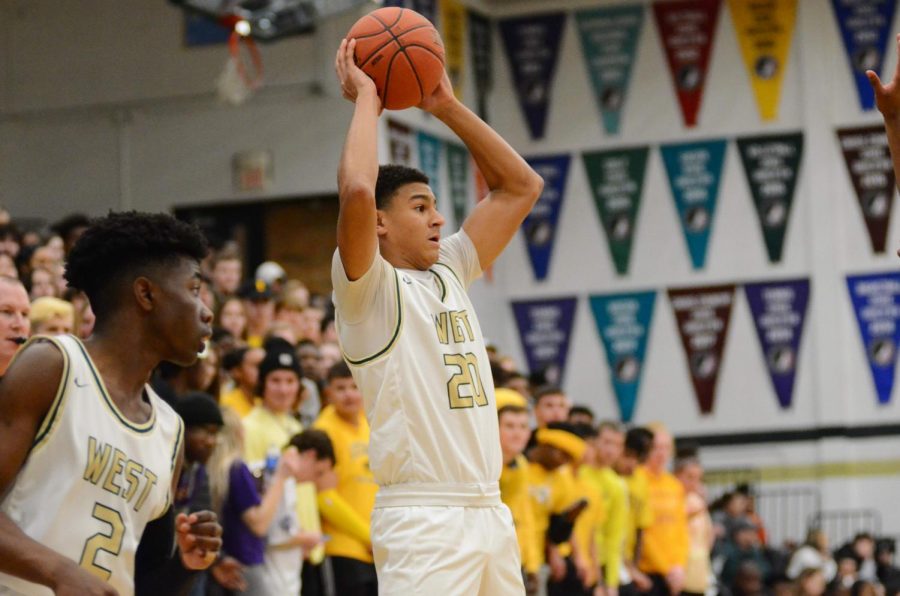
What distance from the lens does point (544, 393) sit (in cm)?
1167

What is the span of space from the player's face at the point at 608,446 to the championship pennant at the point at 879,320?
7578mm

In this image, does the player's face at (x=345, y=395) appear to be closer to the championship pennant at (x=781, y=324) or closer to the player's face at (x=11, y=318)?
the player's face at (x=11, y=318)

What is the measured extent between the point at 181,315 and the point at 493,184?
1729 millimetres

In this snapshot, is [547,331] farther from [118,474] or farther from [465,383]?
[118,474]

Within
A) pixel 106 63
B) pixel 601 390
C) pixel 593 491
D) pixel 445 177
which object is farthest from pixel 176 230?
pixel 601 390

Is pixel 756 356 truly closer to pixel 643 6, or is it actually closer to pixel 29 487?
pixel 643 6

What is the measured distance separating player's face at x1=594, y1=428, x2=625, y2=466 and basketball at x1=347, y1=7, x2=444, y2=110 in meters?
7.77

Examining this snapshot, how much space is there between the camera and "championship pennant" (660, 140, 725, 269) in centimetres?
1958

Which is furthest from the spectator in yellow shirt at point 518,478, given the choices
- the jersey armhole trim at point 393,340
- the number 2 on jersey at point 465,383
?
the jersey armhole trim at point 393,340

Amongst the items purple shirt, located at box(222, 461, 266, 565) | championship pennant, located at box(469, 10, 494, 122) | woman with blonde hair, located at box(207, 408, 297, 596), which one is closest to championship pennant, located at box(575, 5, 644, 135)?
championship pennant, located at box(469, 10, 494, 122)

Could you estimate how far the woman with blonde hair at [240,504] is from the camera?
24.1 feet

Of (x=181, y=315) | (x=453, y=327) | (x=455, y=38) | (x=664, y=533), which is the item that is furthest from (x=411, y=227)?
(x=455, y=38)

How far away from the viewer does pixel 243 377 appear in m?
8.88

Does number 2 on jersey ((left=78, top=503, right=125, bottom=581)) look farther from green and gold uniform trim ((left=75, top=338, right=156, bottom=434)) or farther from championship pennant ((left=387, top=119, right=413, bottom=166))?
championship pennant ((left=387, top=119, right=413, bottom=166))
